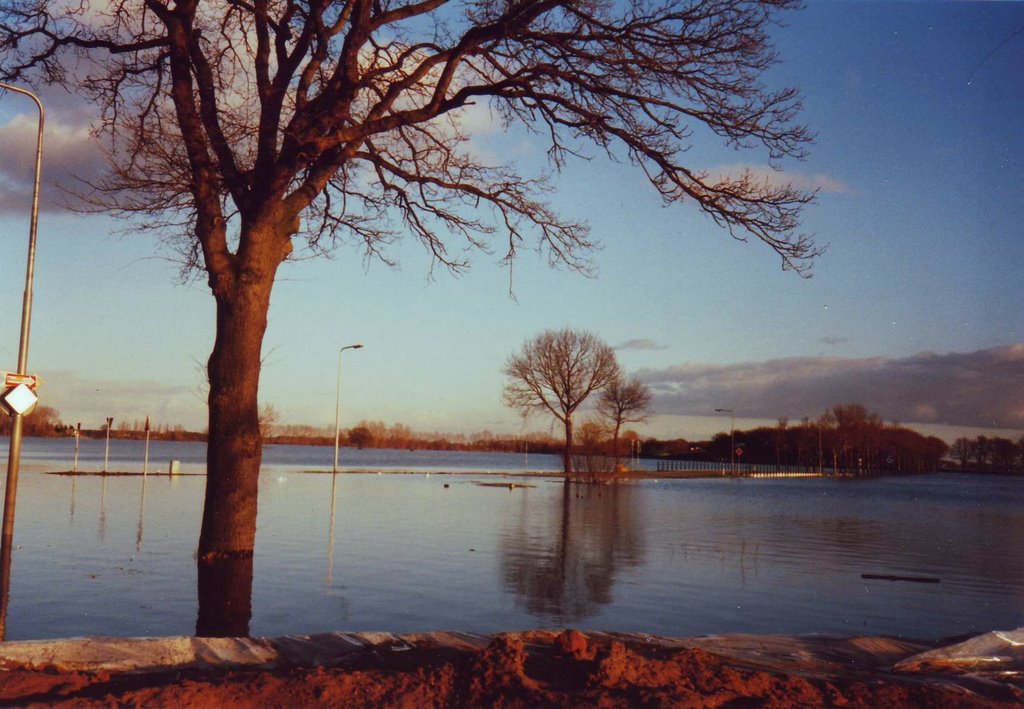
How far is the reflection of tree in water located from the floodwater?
55mm

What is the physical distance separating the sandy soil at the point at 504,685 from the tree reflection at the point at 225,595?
2756mm

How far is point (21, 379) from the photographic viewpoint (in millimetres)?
10719

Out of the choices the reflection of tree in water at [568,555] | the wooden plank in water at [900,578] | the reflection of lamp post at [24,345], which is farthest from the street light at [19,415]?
the wooden plank in water at [900,578]

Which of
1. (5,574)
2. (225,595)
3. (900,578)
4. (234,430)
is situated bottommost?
(900,578)

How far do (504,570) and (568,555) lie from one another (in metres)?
2.53

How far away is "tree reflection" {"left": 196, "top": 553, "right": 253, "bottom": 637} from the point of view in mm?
9172

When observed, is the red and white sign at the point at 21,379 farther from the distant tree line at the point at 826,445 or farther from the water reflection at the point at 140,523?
the distant tree line at the point at 826,445

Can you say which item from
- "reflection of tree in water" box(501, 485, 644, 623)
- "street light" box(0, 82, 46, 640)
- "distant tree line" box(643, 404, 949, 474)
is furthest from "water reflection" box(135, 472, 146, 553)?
"distant tree line" box(643, 404, 949, 474)

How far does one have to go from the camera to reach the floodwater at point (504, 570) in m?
10.1

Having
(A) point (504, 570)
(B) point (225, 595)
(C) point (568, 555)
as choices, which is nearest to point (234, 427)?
(B) point (225, 595)

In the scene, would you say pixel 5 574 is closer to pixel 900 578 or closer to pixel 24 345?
pixel 24 345

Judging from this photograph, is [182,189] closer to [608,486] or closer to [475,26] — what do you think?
[475,26]

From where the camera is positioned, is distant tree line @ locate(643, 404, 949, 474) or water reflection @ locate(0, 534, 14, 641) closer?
water reflection @ locate(0, 534, 14, 641)

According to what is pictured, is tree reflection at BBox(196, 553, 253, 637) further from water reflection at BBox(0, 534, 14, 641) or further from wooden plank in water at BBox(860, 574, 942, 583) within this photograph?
wooden plank in water at BBox(860, 574, 942, 583)
